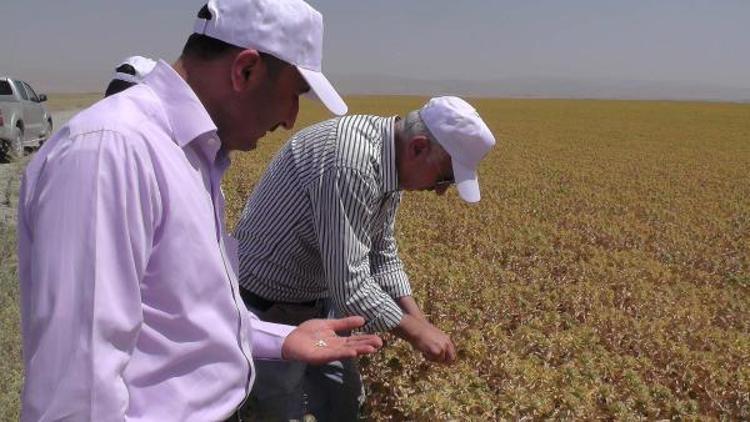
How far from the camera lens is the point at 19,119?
15352mm

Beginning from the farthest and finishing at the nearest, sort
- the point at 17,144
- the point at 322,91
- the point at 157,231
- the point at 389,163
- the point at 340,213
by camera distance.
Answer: the point at 17,144
the point at 389,163
the point at 340,213
the point at 322,91
the point at 157,231

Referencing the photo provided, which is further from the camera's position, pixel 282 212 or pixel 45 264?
pixel 282 212

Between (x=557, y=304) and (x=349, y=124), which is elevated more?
(x=349, y=124)

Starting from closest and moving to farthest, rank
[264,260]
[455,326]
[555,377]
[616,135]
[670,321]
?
[264,260] < [555,377] < [455,326] < [670,321] < [616,135]

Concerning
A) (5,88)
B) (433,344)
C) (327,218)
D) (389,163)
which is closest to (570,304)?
(433,344)

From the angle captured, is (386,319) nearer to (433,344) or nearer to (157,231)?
(433,344)

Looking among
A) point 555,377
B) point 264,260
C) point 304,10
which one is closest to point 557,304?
point 555,377

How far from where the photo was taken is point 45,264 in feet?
3.51

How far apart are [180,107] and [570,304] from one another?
4861 mm

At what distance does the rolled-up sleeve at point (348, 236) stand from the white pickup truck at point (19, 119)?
12.5 meters

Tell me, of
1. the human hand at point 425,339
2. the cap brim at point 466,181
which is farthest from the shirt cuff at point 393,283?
the cap brim at point 466,181

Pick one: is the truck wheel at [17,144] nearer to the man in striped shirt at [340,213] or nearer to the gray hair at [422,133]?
→ the man in striped shirt at [340,213]

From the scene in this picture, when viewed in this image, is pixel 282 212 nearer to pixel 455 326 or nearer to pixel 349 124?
pixel 349 124

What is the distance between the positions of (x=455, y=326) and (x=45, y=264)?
3811 millimetres
